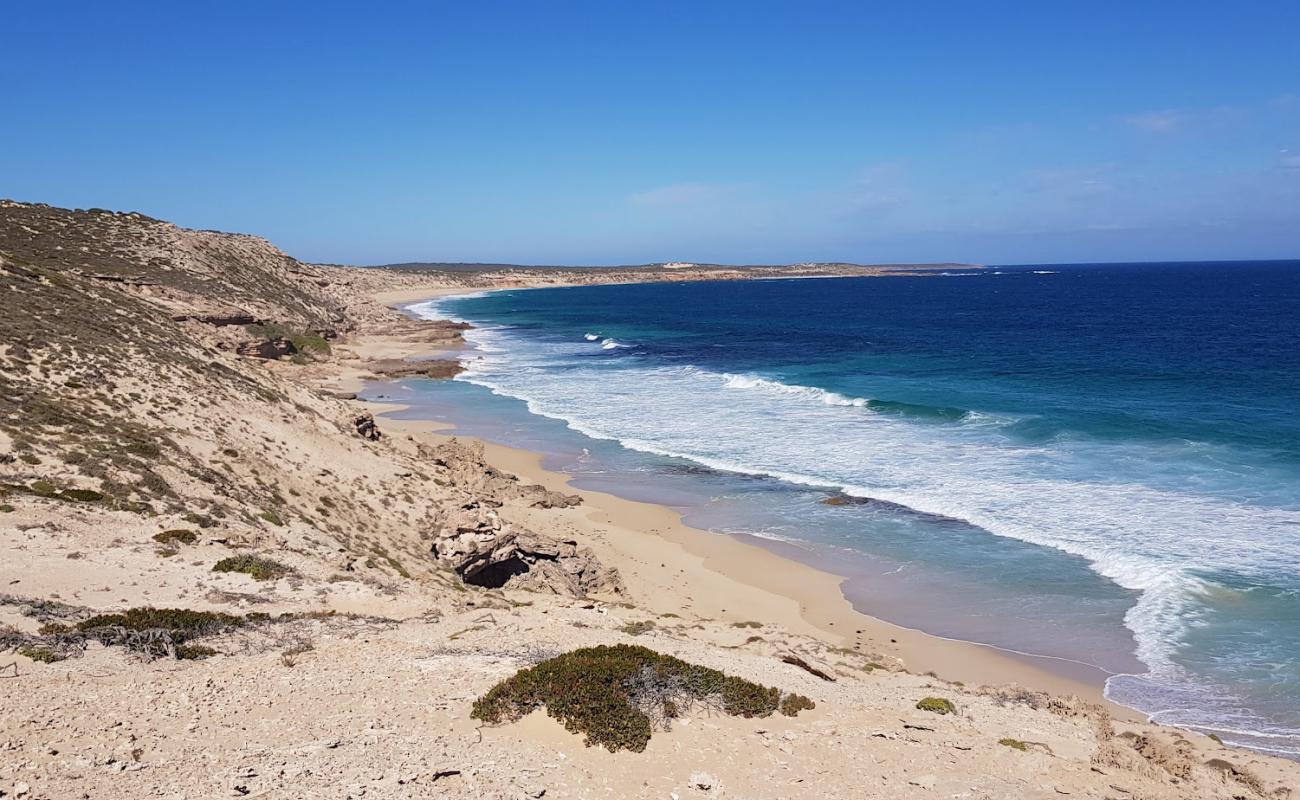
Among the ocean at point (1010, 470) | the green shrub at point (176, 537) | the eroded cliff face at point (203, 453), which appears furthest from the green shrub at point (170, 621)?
the ocean at point (1010, 470)

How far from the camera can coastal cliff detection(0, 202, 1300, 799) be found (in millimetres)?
8031

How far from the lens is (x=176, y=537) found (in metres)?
13.7

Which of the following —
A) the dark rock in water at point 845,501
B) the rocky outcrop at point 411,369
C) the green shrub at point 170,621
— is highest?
the green shrub at point 170,621

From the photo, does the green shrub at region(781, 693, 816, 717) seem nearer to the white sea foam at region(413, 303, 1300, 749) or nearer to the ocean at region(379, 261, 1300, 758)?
the ocean at region(379, 261, 1300, 758)

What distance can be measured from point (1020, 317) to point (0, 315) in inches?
3437

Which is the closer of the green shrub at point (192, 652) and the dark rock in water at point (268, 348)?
the green shrub at point (192, 652)

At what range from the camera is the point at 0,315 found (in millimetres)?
21578

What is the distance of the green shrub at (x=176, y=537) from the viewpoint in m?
13.5

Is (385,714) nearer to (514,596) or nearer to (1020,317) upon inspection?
(514,596)

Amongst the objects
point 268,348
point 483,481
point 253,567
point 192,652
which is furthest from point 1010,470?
point 268,348

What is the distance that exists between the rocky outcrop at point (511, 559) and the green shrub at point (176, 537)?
4.95m

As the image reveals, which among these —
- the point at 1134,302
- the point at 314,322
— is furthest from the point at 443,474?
the point at 1134,302

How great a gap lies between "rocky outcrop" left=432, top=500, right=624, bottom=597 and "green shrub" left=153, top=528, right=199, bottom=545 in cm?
495

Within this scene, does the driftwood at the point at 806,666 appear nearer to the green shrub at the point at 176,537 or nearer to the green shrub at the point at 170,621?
the green shrub at the point at 170,621
